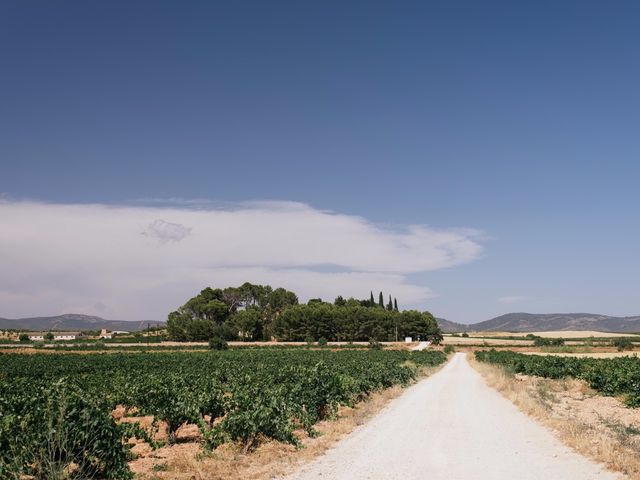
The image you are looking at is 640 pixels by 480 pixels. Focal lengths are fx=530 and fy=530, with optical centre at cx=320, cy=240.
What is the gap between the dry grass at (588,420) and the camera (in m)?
14.5

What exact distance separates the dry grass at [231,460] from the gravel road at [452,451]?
57 centimetres

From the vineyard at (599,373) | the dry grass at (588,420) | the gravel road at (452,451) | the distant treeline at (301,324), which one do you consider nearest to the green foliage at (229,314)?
the distant treeline at (301,324)

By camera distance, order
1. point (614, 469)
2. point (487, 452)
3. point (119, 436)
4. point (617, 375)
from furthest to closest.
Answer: point (617, 375) < point (487, 452) < point (614, 469) < point (119, 436)

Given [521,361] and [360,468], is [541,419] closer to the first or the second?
[360,468]

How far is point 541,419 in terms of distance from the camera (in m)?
22.3

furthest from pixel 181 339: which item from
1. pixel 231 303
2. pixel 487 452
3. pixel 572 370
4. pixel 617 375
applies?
pixel 487 452

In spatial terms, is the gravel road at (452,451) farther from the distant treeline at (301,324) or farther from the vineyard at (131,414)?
the distant treeline at (301,324)

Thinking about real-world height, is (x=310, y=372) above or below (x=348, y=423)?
above

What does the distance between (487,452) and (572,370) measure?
37.0m

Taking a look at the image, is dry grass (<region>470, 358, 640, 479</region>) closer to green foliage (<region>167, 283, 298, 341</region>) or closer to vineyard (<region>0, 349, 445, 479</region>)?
vineyard (<region>0, 349, 445, 479</region>)

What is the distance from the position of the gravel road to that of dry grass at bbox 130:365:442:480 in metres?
0.57

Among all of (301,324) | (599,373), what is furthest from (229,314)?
(599,373)

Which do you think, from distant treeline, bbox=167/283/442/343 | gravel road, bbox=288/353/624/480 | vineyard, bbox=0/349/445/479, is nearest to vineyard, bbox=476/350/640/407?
gravel road, bbox=288/353/624/480

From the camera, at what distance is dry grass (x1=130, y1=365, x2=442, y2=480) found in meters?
13.1
